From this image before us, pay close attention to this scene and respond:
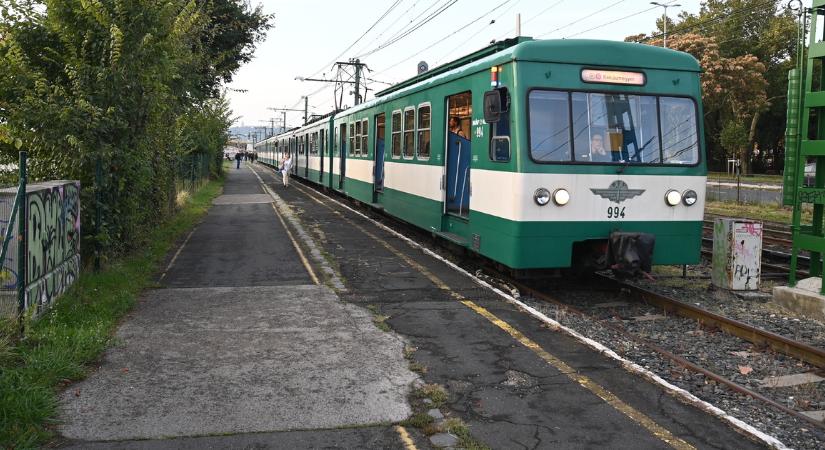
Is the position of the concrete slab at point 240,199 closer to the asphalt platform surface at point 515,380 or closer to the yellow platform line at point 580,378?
the asphalt platform surface at point 515,380

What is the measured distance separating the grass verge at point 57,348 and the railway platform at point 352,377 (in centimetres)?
16

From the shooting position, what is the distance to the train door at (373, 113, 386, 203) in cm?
1650

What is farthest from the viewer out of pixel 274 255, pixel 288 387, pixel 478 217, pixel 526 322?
pixel 274 255

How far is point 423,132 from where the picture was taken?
39.4 feet

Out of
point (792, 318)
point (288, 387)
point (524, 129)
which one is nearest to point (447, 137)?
point (524, 129)

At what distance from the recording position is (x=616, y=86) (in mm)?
8266

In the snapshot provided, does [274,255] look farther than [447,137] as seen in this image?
Yes

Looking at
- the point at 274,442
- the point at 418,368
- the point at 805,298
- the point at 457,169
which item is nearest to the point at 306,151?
the point at 457,169

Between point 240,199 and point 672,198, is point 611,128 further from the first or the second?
point 240,199

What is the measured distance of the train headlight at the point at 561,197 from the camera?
8.04m

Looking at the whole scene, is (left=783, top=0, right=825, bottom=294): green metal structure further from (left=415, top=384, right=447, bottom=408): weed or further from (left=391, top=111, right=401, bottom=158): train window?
(left=391, top=111, right=401, bottom=158): train window

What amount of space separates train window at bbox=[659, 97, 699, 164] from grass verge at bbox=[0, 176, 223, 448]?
6.56 metres

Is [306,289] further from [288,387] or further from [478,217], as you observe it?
[288,387]

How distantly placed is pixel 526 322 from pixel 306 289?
3.00 meters
